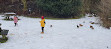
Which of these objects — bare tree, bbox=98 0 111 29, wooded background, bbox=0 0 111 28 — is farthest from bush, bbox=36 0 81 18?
bare tree, bbox=98 0 111 29

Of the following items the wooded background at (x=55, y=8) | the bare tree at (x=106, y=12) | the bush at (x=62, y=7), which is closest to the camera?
the bare tree at (x=106, y=12)

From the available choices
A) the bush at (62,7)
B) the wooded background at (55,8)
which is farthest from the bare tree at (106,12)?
the bush at (62,7)

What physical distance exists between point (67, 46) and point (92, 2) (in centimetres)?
2069

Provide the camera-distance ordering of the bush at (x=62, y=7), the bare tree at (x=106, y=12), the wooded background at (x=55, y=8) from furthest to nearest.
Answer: the wooded background at (x=55, y=8) → the bush at (x=62, y=7) → the bare tree at (x=106, y=12)

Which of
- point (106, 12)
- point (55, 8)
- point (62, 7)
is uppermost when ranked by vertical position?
point (62, 7)

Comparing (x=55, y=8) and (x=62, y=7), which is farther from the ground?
(x=62, y=7)

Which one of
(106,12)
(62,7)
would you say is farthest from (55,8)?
(106,12)

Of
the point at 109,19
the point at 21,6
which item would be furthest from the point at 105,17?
the point at 21,6

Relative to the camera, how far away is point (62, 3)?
22.8 m

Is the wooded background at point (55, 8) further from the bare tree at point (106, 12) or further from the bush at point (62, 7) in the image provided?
the bare tree at point (106, 12)

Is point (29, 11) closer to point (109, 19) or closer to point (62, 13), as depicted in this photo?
point (62, 13)

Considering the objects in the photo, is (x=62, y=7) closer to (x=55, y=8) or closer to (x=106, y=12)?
(x=55, y=8)

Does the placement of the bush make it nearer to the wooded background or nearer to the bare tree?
the wooded background

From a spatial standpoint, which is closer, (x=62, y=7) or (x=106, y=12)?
(x=106, y=12)
